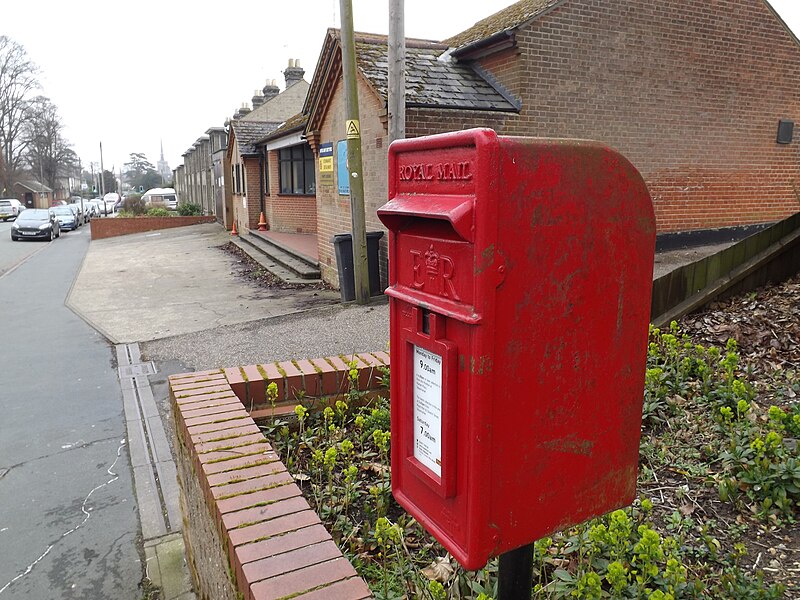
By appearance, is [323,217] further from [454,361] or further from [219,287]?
[454,361]

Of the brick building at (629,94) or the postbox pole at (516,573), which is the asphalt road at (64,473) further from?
the brick building at (629,94)

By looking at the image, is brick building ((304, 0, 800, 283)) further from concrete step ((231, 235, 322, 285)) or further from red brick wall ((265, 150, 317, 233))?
red brick wall ((265, 150, 317, 233))

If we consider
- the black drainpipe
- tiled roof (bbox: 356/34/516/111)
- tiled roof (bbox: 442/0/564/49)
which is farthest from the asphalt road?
the black drainpipe

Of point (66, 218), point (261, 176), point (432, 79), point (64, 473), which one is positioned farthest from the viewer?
point (66, 218)

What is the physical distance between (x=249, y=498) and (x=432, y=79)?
866cm

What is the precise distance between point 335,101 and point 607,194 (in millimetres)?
11174

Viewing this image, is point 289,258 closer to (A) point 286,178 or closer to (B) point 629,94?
(A) point 286,178

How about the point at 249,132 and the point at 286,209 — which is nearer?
the point at 286,209

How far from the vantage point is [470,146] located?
1.29 meters

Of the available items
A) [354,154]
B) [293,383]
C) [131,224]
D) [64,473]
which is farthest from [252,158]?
[293,383]

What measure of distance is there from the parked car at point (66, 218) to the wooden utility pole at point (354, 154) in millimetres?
33152

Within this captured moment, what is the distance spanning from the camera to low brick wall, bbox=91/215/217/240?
30.8 meters

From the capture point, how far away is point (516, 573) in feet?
5.26

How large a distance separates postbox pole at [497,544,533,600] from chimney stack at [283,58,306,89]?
105 ft
